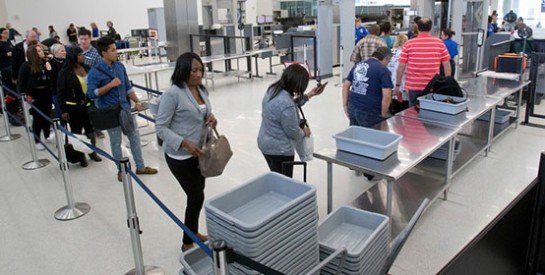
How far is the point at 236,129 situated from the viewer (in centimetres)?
653

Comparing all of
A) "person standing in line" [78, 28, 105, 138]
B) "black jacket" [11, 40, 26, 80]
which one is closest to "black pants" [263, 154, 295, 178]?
"person standing in line" [78, 28, 105, 138]

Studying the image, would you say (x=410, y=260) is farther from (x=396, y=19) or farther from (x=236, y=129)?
(x=396, y=19)

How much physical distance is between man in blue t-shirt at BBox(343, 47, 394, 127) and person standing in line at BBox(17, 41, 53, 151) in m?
3.68

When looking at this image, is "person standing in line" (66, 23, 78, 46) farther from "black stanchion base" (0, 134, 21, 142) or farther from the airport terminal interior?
"black stanchion base" (0, 134, 21, 142)

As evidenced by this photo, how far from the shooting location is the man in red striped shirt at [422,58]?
468cm

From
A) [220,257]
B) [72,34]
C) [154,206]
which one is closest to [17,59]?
[154,206]

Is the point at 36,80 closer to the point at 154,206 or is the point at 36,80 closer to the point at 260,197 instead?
the point at 154,206

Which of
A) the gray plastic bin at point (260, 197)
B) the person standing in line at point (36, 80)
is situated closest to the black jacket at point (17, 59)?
the person standing in line at point (36, 80)

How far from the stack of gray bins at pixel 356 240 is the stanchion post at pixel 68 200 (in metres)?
2.49

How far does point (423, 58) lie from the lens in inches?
185

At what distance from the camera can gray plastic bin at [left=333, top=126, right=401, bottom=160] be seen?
125 inches

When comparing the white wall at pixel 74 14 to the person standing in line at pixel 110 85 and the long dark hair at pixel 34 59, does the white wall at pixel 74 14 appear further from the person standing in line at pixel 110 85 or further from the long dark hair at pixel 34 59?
the person standing in line at pixel 110 85

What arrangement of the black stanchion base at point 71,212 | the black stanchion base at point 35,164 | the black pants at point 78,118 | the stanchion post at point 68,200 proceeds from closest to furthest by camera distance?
the stanchion post at point 68,200, the black stanchion base at point 71,212, the black pants at point 78,118, the black stanchion base at point 35,164

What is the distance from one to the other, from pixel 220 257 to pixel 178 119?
1.40 metres
